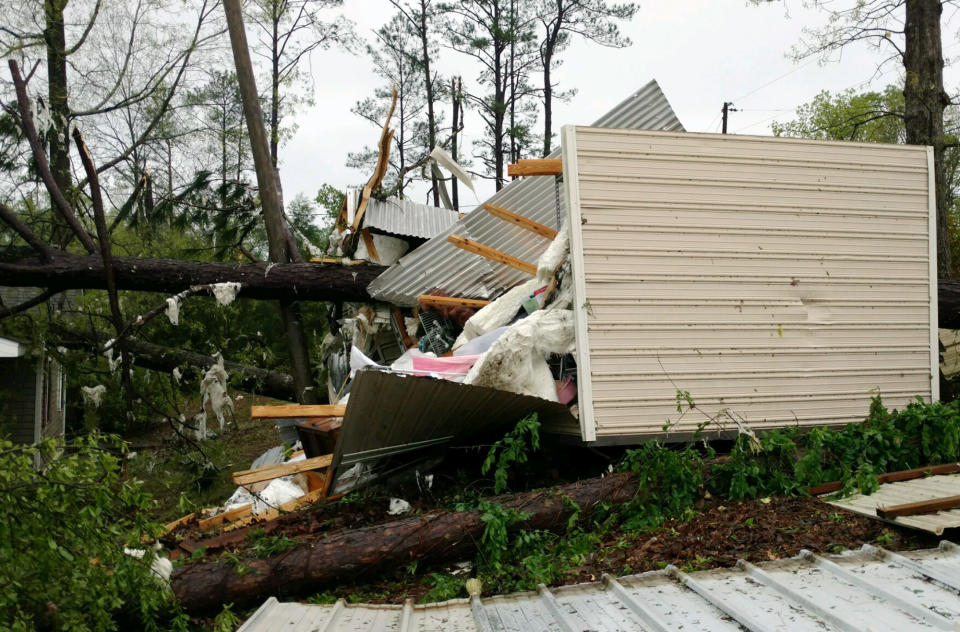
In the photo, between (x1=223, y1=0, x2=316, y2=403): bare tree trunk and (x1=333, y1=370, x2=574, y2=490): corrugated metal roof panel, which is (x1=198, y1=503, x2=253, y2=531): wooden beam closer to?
(x1=333, y1=370, x2=574, y2=490): corrugated metal roof panel

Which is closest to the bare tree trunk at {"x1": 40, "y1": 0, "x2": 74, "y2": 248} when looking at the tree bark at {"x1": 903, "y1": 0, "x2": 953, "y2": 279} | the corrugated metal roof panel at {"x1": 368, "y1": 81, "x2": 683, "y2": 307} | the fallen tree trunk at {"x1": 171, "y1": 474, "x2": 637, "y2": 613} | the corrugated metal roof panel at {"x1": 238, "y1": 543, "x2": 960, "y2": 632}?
the corrugated metal roof panel at {"x1": 368, "y1": 81, "x2": 683, "y2": 307}

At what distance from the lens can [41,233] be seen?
11086mm

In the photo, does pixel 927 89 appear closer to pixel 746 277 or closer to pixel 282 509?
pixel 746 277

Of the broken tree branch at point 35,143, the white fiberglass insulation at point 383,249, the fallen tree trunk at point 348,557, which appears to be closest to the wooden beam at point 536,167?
the fallen tree trunk at point 348,557

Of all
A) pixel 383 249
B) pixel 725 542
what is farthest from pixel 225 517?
pixel 383 249

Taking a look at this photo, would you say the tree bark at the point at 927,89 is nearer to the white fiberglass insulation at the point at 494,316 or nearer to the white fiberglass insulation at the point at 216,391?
the white fiberglass insulation at the point at 494,316

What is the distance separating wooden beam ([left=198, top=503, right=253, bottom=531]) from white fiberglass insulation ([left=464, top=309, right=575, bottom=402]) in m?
2.41

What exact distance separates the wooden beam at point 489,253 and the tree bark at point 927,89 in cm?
553

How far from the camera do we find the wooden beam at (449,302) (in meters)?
7.89

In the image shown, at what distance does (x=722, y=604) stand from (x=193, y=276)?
7.20 meters

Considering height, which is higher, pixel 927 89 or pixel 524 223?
pixel 927 89

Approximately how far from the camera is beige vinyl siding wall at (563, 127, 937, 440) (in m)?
5.85

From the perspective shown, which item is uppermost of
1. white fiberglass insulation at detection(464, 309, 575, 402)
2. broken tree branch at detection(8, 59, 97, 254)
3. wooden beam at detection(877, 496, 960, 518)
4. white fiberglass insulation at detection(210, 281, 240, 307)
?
broken tree branch at detection(8, 59, 97, 254)

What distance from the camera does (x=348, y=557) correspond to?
4.75 m
